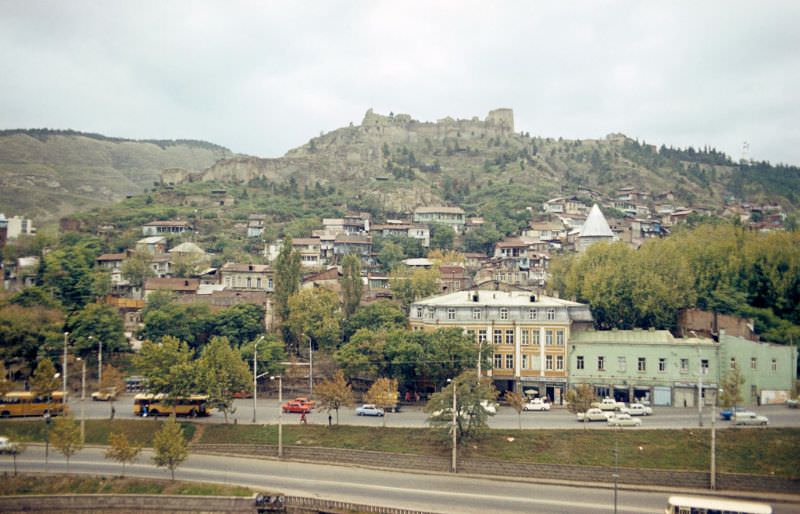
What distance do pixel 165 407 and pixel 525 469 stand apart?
23.8 metres

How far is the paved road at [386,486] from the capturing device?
30828mm

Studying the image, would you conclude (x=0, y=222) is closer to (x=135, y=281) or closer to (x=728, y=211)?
(x=135, y=281)

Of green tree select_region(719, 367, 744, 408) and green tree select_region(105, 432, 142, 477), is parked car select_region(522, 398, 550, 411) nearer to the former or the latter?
green tree select_region(719, 367, 744, 408)

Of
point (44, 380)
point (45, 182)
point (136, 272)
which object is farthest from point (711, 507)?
point (45, 182)

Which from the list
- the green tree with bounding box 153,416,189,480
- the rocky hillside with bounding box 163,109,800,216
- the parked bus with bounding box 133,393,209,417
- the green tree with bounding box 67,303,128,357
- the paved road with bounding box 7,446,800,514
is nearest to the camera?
the paved road with bounding box 7,446,800,514

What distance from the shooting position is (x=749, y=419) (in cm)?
3712

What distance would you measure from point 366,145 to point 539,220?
6453 cm

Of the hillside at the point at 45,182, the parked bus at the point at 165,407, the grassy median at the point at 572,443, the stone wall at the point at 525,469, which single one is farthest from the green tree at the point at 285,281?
the hillside at the point at 45,182

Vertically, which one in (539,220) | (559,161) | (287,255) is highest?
(559,161)

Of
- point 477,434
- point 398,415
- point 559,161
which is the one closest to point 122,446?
point 398,415

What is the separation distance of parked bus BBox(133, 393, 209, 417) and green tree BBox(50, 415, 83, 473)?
20.0 ft

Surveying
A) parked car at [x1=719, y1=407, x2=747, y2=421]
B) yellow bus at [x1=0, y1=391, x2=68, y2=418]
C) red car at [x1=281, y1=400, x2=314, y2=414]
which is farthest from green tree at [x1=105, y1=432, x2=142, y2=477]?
parked car at [x1=719, y1=407, x2=747, y2=421]

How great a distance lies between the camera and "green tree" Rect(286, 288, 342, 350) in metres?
52.1

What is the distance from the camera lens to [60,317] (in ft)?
176
